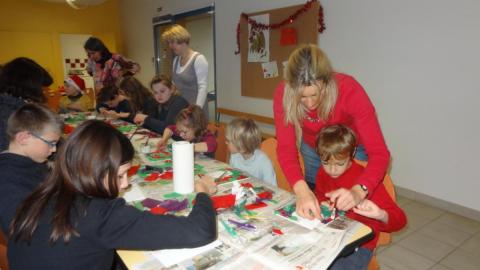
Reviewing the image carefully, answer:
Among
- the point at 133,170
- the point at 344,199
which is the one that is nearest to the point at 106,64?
the point at 133,170

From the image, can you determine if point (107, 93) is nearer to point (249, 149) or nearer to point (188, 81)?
point (188, 81)

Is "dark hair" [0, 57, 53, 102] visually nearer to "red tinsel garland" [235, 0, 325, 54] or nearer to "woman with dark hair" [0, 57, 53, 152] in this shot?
"woman with dark hair" [0, 57, 53, 152]

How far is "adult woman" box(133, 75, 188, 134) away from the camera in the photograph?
2.73m

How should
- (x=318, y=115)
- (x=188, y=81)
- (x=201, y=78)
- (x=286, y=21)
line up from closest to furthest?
(x=318, y=115) → (x=201, y=78) → (x=188, y=81) → (x=286, y=21)

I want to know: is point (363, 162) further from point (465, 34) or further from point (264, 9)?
point (264, 9)

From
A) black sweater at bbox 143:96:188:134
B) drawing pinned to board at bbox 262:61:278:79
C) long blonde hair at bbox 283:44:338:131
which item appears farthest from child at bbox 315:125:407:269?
drawing pinned to board at bbox 262:61:278:79

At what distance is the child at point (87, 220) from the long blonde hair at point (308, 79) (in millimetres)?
691

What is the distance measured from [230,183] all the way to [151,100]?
1.92 meters

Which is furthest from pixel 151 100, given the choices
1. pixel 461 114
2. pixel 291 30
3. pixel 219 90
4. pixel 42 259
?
pixel 461 114

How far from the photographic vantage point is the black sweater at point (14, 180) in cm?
115

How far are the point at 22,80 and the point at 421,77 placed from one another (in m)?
3.05

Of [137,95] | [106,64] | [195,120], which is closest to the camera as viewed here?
[195,120]

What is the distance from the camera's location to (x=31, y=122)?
142cm

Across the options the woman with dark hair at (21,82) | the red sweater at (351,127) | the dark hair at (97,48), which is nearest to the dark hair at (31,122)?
the woman with dark hair at (21,82)
